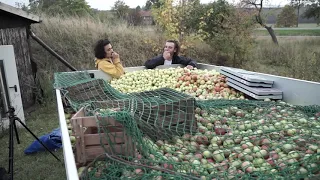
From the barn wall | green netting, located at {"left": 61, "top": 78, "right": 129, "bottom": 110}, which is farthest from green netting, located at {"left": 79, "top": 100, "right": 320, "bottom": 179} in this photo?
the barn wall

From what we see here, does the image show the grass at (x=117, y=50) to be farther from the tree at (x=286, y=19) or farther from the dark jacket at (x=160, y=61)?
the tree at (x=286, y=19)

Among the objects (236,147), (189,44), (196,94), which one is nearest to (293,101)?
(196,94)

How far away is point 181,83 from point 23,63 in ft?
15.6

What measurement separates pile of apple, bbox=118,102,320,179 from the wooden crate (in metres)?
0.19

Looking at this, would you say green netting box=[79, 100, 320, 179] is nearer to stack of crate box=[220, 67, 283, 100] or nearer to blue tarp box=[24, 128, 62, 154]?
stack of crate box=[220, 67, 283, 100]

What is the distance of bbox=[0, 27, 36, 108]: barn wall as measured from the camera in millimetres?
7523

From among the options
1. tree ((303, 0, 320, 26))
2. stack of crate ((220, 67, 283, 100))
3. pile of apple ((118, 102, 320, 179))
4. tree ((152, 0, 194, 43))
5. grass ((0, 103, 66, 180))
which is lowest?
grass ((0, 103, 66, 180))

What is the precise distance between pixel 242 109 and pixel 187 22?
8653 mm

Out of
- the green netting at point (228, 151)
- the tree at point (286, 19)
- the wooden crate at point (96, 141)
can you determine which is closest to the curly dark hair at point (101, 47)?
the green netting at point (228, 151)

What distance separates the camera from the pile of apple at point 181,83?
16.2ft

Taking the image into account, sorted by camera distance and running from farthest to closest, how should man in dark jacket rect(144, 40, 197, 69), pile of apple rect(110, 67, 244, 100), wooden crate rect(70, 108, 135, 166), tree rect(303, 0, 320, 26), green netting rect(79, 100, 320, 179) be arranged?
tree rect(303, 0, 320, 26), man in dark jacket rect(144, 40, 197, 69), pile of apple rect(110, 67, 244, 100), wooden crate rect(70, 108, 135, 166), green netting rect(79, 100, 320, 179)

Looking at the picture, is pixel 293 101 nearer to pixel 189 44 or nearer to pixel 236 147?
pixel 236 147

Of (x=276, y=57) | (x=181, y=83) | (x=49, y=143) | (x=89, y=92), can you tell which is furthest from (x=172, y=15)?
(x=89, y=92)

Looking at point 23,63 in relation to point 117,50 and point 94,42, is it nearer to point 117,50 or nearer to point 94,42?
point 94,42
